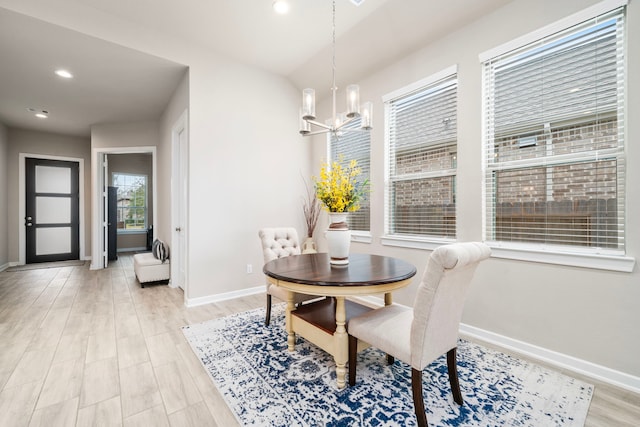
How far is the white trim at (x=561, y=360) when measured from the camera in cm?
182

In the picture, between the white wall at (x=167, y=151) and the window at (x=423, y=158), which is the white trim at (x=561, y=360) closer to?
the window at (x=423, y=158)

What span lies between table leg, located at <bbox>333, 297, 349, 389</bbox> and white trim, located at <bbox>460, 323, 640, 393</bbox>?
1.45 m

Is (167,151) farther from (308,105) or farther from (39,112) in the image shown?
(308,105)

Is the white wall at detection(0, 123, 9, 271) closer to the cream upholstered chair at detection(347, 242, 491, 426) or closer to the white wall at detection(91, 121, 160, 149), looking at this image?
the white wall at detection(91, 121, 160, 149)

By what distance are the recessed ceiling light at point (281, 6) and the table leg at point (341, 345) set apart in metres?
2.78

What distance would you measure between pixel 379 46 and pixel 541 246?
2.61 meters

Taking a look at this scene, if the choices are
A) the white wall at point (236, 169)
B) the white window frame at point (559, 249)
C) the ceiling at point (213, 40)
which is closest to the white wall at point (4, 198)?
the ceiling at point (213, 40)

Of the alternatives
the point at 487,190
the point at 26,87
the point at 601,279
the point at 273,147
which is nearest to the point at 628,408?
the point at 601,279

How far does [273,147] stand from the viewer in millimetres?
4098

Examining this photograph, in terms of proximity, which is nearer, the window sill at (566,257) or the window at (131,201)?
the window sill at (566,257)

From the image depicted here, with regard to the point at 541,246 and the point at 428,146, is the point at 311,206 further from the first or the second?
the point at 541,246

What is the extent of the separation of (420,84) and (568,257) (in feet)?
6.94

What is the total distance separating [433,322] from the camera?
4.70 feet

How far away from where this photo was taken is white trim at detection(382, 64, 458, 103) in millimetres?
2748
